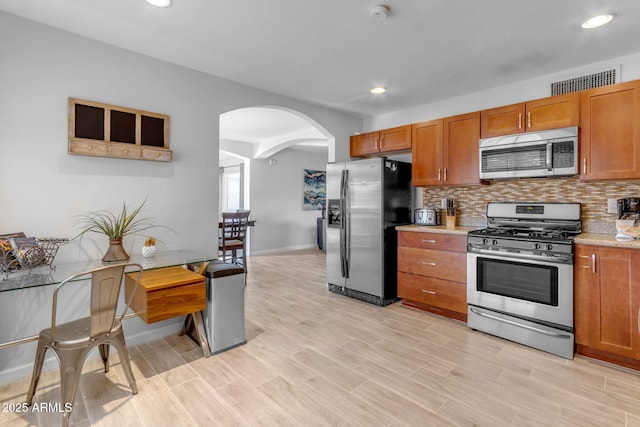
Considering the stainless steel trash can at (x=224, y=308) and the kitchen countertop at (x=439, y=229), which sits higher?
the kitchen countertop at (x=439, y=229)

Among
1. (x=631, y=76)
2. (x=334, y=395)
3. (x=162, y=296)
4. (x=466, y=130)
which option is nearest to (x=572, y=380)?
(x=334, y=395)

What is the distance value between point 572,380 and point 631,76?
8.50ft

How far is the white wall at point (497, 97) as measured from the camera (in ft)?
9.17

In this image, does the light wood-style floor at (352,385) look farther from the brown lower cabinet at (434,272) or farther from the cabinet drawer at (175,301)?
the cabinet drawer at (175,301)

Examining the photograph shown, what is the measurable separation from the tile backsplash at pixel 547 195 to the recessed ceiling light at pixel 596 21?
1.30m

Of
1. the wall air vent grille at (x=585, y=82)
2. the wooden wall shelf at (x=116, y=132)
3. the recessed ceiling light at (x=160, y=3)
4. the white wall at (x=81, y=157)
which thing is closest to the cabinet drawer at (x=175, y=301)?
the white wall at (x=81, y=157)

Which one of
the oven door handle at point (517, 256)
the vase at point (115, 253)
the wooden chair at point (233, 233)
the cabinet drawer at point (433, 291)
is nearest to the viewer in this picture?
the vase at point (115, 253)

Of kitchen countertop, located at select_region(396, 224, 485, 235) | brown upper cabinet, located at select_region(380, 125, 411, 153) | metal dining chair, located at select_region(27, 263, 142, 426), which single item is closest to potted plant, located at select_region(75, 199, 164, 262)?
metal dining chair, located at select_region(27, 263, 142, 426)

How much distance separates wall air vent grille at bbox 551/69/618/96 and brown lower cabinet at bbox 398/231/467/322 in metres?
1.72

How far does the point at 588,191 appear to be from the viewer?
2934mm

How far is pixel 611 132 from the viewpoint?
8.45 feet

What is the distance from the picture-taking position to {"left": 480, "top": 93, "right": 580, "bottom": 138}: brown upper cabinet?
276 centimetres

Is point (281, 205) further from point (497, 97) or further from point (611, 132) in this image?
point (611, 132)

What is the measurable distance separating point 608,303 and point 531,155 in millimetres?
1354
